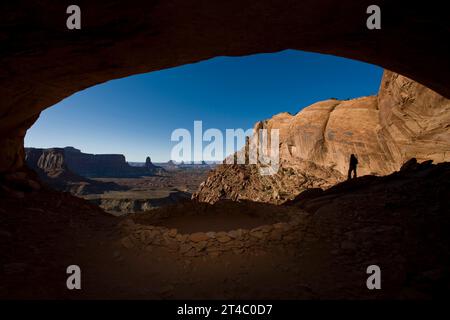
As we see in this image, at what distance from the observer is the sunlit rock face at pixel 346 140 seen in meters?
16.6

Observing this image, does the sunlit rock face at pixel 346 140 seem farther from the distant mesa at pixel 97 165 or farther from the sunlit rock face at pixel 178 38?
the distant mesa at pixel 97 165

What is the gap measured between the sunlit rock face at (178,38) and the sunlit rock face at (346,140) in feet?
38.1

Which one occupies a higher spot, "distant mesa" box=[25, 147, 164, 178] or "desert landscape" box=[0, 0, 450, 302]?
"distant mesa" box=[25, 147, 164, 178]

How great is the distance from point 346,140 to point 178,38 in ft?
82.5

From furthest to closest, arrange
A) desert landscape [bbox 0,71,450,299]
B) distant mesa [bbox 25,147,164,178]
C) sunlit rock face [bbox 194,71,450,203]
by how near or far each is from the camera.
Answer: distant mesa [bbox 25,147,164,178]
sunlit rock face [bbox 194,71,450,203]
desert landscape [bbox 0,71,450,299]

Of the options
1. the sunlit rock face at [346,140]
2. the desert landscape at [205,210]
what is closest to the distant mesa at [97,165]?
the sunlit rock face at [346,140]

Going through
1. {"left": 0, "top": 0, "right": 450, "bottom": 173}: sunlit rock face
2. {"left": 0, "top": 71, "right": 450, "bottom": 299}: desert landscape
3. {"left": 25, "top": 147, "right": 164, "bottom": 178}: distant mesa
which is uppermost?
{"left": 25, "top": 147, "right": 164, "bottom": 178}: distant mesa

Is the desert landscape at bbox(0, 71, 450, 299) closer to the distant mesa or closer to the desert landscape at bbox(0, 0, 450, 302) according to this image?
the desert landscape at bbox(0, 0, 450, 302)

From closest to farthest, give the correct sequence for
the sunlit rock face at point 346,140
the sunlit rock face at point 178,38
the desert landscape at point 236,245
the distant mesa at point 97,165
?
1. the desert landscape at point 236,245
2. the sunlit rock face at point 178,38
3. the sunlit rock face at point 346,140
4. the distant mesa at point 97,165

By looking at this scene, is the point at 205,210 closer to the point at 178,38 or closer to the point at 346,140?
the point at 178,38

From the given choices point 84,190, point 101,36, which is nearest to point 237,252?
point 101,36

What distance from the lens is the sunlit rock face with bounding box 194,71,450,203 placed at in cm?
1662

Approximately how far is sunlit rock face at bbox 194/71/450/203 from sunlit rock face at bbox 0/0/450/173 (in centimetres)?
1162

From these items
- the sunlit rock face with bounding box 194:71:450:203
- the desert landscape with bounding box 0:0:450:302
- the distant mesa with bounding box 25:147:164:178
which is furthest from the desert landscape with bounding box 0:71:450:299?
the distant mesa with bounding box 25:147:164:178
